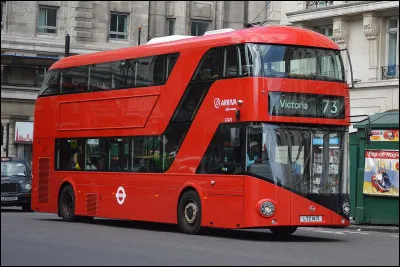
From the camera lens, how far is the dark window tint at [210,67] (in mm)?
21438

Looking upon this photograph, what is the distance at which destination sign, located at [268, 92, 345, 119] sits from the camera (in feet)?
67.5

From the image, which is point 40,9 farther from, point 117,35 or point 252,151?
point 252,151

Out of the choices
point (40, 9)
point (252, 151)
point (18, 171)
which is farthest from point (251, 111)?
point (40, 9)

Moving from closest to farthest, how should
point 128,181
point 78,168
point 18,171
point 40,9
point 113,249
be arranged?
1. point 113,249
2. point 128,181
3. point 78,168
4. point 18,171
5. point 40,9

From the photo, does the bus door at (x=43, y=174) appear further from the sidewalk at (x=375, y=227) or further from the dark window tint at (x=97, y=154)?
the sidewalk at (x=375, y=227)

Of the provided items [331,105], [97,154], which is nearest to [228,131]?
[331,105]

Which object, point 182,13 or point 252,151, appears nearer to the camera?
point 252,151

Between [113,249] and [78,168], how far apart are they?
9522 mm

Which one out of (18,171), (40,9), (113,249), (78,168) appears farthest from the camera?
(40,9)

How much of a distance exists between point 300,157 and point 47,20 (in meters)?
39.0

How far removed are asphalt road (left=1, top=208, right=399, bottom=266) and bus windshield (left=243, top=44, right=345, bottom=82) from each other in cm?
317

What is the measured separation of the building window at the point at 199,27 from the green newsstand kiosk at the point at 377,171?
30.0m

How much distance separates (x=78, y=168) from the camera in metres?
26.2

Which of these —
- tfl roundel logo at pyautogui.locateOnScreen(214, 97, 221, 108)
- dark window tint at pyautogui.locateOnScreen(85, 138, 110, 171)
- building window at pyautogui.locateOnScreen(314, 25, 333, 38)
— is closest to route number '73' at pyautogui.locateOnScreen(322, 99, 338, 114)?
tfl roundel logo at pyautogui.locateOnScreen(214, 97, 221, 108)
